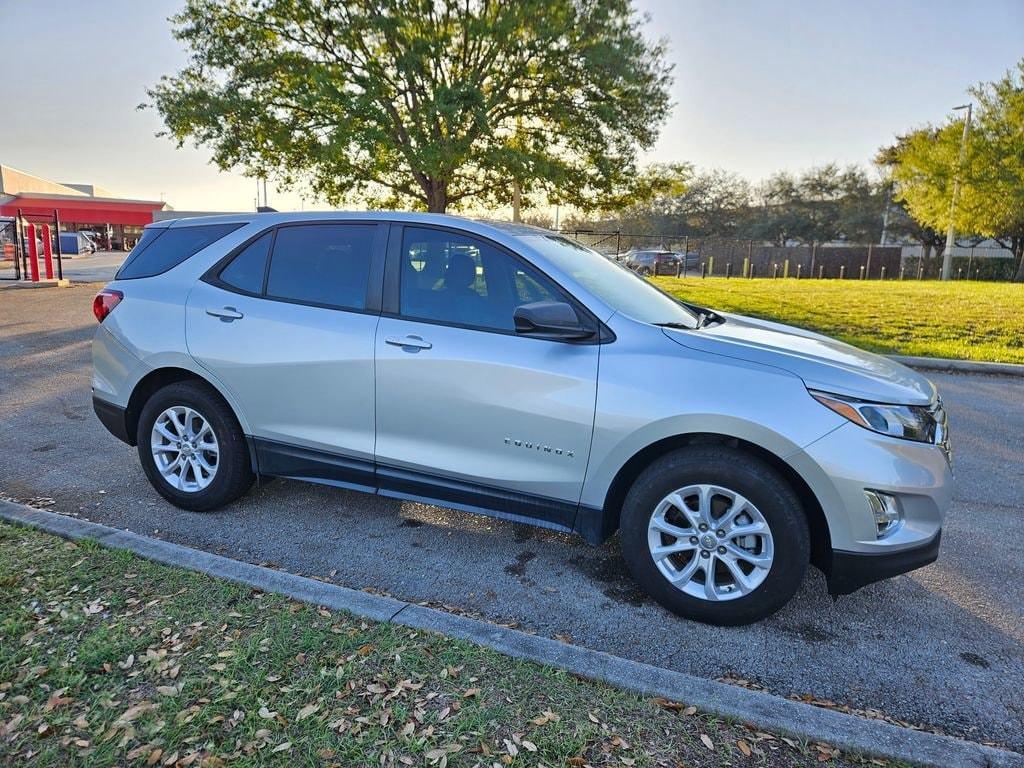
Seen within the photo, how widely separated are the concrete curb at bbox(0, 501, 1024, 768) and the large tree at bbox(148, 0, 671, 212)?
11.3m

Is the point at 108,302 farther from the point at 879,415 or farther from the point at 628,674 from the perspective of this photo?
the point at 879,415

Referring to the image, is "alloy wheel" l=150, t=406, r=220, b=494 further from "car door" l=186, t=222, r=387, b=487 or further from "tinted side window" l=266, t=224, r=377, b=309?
"tinted side window" l=266, t=224, r=377, b=309

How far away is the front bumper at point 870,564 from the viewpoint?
9.20 ft

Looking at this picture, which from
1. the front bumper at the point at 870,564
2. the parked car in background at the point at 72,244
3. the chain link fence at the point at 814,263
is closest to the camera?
the front bumper at the point at 870,564

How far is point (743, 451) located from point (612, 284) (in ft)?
4.04

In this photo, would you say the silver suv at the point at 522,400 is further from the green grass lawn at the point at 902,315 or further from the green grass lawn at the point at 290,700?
the green grass lawn at the point at 902,315

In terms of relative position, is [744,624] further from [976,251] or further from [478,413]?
[976,251]

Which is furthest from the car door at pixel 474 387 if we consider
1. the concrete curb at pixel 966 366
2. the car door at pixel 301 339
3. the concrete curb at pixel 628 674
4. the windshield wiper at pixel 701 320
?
the concrete curb at pixel 966 366

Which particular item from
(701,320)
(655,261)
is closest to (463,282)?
(701,320)

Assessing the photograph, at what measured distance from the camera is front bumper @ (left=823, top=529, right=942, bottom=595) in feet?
9.20

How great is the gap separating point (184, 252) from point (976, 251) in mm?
56448

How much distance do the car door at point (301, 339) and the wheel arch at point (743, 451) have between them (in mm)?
1350

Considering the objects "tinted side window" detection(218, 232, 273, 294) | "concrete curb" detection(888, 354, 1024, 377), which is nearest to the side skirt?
"tinted side window" detection(218, 232, 273, 294)

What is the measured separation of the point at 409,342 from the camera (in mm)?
3447
